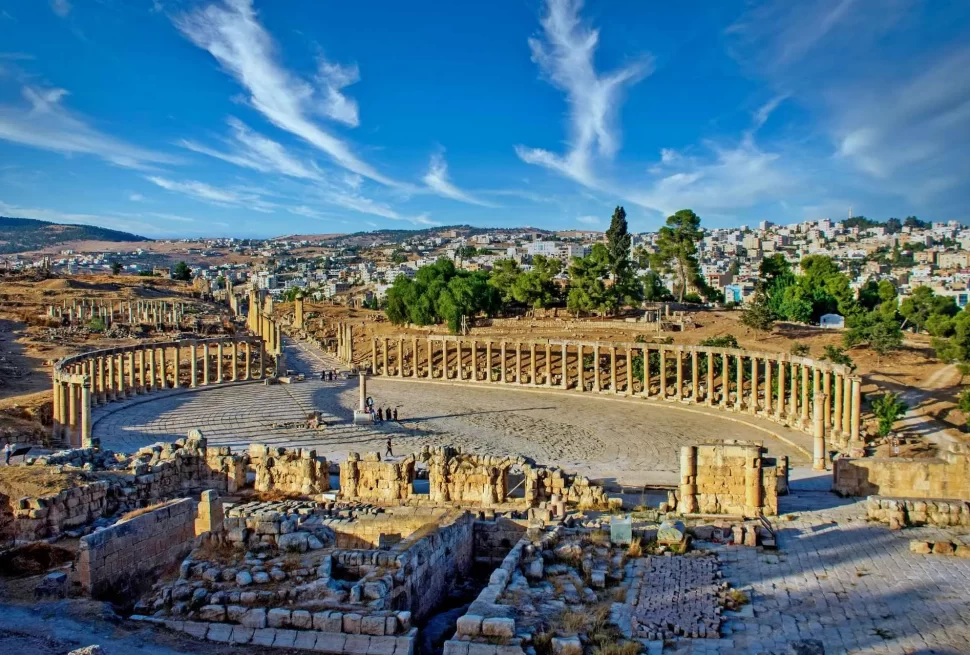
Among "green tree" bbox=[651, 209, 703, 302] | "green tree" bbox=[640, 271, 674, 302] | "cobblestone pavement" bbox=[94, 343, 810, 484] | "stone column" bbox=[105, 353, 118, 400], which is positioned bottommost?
"cobblestone pavement" bbox=[94, 343, 810, 484]

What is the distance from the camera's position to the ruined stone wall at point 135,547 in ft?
39.3

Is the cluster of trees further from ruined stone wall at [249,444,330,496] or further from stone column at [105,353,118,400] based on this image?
ruined stone wall at [249,444,330,496]

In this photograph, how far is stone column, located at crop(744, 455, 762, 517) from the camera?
55.0 feet

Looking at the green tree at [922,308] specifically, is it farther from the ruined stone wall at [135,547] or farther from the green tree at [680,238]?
the ruined stone wall at [135,547]

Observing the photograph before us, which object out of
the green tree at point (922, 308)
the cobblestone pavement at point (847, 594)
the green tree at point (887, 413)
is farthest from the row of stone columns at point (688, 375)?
the green tree at point (922, 308)

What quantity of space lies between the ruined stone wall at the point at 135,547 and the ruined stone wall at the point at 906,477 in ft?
48.6

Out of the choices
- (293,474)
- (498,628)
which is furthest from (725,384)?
(498,628)

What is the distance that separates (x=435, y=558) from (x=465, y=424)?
23.0 m

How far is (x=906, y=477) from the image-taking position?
17453mm

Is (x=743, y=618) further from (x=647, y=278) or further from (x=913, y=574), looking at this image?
(x=647, y=278)

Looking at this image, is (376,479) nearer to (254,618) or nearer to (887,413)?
(254,618)

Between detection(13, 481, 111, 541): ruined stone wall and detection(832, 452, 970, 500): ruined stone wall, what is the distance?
663 inches

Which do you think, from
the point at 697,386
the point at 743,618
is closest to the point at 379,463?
the point at 743,618

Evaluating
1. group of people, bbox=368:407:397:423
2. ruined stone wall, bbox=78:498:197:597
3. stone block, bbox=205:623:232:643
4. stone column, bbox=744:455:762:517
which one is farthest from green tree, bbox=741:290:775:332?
stone block, bbox=205:623:232:643
